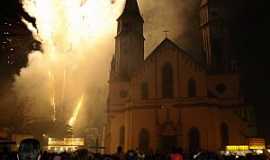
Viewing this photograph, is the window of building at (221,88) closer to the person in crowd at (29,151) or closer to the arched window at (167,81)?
the arched window at (167,81)

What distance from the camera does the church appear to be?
1470 inches

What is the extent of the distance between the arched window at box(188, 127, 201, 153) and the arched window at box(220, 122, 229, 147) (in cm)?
380

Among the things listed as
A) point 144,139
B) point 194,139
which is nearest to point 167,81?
point 144,139

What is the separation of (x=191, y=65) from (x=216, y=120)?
26.1 feet

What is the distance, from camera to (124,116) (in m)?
Answer: 42.5

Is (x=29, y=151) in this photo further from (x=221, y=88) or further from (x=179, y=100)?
(x=221, y=88)

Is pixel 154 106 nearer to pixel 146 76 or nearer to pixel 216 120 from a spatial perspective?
pixel 146 76

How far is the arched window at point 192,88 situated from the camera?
38969 mm

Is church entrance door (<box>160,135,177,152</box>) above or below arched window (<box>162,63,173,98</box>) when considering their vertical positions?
below

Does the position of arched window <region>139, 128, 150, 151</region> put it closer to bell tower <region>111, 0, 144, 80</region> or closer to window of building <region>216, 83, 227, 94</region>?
bell tower <region>111, 0, 144, 80</region>

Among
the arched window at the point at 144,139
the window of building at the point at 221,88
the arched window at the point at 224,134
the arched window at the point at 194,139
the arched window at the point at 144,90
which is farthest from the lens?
the window of building at the point at 221,88

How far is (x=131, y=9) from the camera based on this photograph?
49.3m

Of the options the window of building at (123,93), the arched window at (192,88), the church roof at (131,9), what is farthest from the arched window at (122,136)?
the church roof at (131,9)

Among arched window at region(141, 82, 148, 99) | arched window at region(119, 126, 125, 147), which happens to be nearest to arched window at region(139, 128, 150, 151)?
arched window at region(119, 126, 125, 147)
